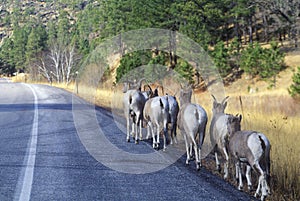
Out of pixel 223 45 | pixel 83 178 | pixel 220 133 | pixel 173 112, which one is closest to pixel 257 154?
pixel 220 133

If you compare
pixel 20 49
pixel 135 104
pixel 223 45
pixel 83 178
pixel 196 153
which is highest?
pixel 20 49

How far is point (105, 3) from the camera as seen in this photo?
170ft

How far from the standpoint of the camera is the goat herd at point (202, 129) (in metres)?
6.27

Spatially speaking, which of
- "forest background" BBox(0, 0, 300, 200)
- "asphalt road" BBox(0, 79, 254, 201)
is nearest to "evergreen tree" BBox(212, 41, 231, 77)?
"forest background" BBox(0, 0, 300, 200)

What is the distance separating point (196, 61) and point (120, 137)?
27310mm

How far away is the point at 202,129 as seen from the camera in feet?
28.2

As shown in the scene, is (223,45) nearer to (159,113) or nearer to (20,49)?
(159,113)

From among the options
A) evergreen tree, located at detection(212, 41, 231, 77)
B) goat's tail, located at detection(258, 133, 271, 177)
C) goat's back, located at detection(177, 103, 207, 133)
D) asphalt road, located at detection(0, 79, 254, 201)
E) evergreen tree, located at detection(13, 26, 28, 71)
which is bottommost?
asphalt road, located at detection(0, 79, 254, 201)

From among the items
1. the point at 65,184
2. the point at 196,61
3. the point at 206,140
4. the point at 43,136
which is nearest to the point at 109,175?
the point at 65,184

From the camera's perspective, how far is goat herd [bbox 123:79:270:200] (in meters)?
6.27

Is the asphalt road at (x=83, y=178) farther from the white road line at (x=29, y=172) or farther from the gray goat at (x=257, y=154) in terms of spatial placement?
the gray goat at (x=257, y=154)

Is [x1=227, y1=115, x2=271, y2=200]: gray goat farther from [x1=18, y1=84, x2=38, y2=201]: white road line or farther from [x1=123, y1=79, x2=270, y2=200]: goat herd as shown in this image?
[x1=18, y1=84, x2=38, y2=201]: white road line

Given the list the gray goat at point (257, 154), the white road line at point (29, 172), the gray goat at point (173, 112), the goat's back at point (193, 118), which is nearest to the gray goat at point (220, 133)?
the goat's back at point (193, 118)

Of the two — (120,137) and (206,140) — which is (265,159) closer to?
(206,140)
